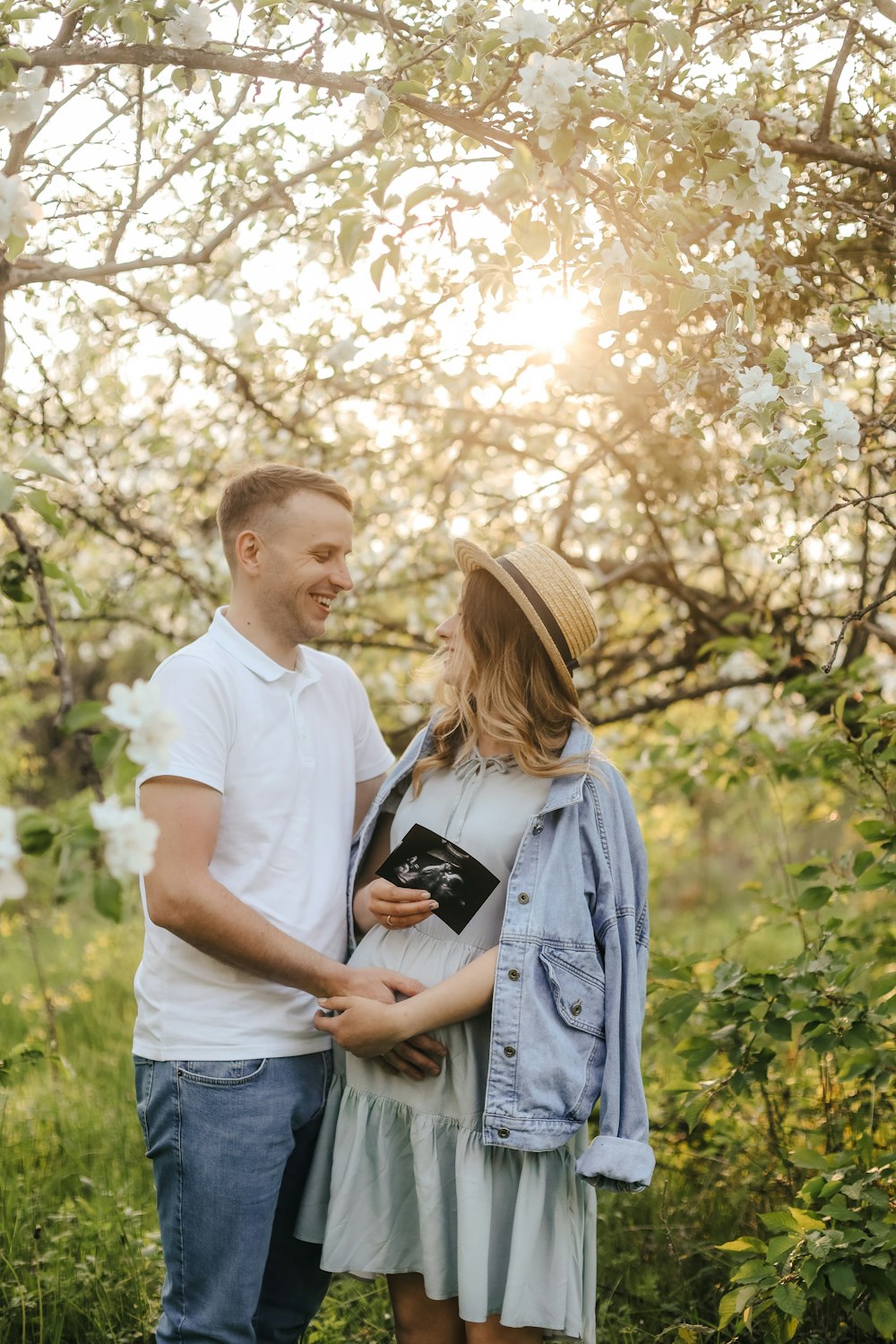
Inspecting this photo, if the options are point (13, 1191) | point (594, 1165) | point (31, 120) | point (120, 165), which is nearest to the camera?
point (31, 120)

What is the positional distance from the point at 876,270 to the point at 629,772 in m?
2.93

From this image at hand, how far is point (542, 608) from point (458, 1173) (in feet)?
3.59

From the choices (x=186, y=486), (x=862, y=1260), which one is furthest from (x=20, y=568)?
(x=186, y=486)

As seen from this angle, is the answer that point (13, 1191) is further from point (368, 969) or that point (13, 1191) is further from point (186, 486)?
point (186, 486)

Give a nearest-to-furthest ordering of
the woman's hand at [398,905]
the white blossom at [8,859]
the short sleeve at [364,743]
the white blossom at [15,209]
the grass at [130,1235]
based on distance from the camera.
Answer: the white blossom at [8,859], the white blossom at [15,209], the woman's hand at [398,905], the short sleeve at [364,743], the grass at [130,1235]

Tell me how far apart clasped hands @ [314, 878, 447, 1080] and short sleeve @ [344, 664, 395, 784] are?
1.40 feet

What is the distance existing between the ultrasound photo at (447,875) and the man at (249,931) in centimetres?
17

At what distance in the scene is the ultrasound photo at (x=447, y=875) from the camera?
2.15 metres

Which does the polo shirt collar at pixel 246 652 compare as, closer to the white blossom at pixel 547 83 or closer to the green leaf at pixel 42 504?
the green leaf at pixel 42 504

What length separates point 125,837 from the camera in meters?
1.07

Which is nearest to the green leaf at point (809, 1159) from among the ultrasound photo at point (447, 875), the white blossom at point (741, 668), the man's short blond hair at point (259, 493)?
the ultrasound photo at point (447, 875)

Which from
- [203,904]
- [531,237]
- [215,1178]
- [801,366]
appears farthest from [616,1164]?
[531,237]

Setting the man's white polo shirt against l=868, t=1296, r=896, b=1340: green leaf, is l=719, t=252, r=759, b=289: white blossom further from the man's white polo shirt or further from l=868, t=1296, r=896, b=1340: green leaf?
l=868, t=1296, r=896, b=1340: green leaf

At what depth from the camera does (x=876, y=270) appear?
2.84 meters
